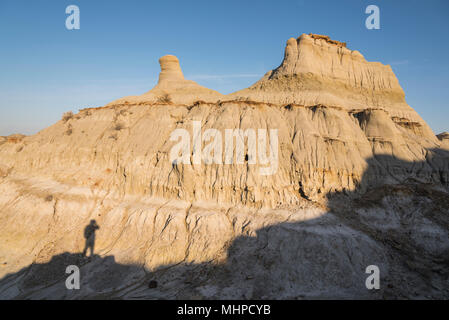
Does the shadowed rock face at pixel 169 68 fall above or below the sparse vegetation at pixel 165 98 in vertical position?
above

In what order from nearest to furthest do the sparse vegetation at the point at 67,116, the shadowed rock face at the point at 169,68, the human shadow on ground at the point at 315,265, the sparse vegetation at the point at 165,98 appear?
1. the human shadow on ground at the point at 315,265
2. the sparse vegetation at the point at 67,116
3. the sparse vegetation at the point at 165,98
4. the shadowed rock face at the point at 169,68

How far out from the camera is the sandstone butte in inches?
638

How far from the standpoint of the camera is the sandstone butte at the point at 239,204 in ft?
53.2

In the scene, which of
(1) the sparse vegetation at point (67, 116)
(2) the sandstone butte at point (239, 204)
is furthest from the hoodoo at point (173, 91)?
(1) the sparse vegetation at point (67, 116)

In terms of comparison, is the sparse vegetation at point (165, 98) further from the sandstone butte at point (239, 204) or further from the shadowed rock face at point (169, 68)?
the shadowed rock face at point (169, 68)

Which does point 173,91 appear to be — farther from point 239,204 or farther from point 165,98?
point 239,204

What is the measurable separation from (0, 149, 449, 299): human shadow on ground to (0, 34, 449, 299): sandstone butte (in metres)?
0.09

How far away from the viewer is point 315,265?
16203 mm

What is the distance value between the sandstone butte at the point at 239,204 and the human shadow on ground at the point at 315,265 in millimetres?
86

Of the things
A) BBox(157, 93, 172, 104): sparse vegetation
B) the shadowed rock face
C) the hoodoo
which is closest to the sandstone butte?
BBox(157, 93, 172, 104): sparse vegetation

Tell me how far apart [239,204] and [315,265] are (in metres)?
7.68

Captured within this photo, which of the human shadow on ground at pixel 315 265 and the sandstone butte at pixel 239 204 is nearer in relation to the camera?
the human shadow on ground at pixel 315 265

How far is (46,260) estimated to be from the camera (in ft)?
62.8
